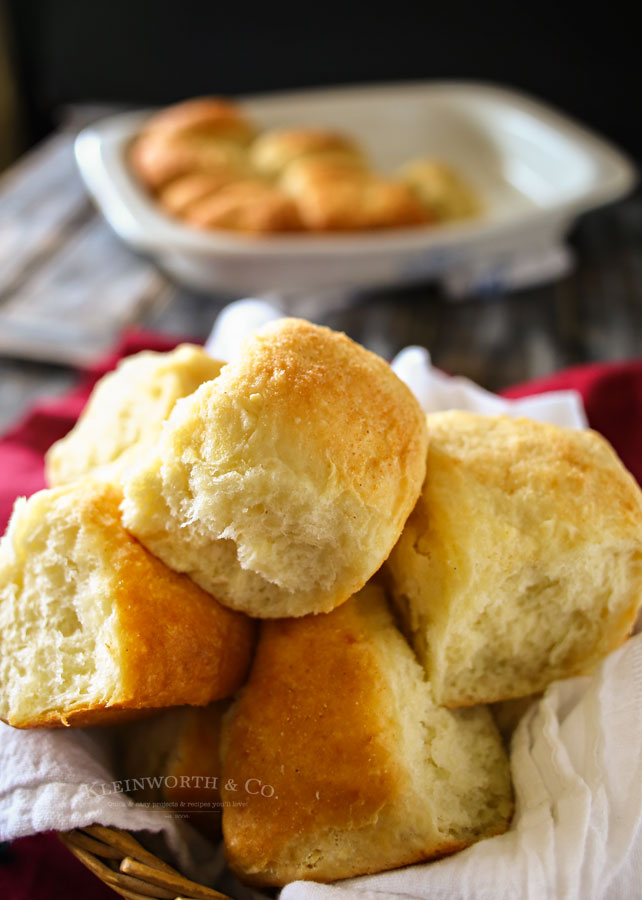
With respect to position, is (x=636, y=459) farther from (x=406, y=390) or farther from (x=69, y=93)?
(x=69, y=93)

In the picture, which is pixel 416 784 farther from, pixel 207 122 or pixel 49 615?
pixel 207 122

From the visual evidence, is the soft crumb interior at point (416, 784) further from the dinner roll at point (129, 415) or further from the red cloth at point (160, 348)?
the red cloth at point (160, 348)

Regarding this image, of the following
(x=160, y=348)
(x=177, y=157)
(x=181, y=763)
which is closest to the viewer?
(x=181, y=763)

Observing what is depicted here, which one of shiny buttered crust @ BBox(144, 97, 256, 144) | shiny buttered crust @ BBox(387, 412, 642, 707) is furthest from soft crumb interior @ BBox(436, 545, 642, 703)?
shiny buttered crust @ BBox(144, 97, 256, 144)

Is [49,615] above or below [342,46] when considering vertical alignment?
above

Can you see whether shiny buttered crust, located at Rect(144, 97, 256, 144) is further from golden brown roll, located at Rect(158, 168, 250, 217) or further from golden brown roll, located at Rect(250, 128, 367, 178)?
golden brown roll, located at Rect(158, 168, 250, 217)

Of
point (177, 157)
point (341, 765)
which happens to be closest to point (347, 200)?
point (177, 157)
